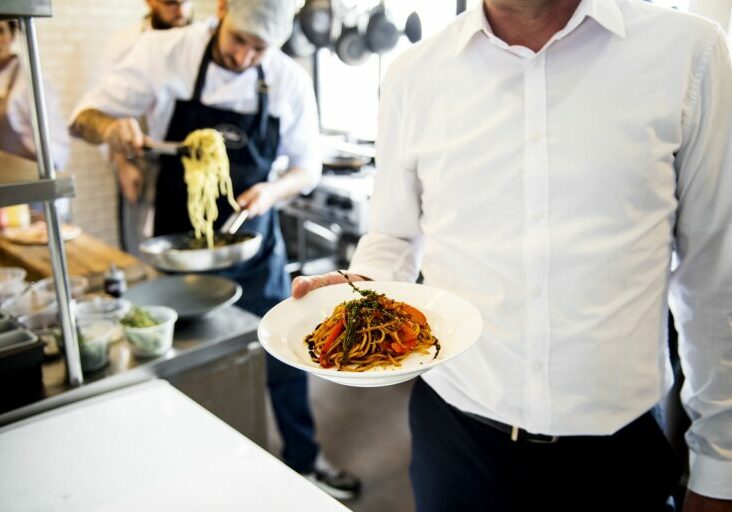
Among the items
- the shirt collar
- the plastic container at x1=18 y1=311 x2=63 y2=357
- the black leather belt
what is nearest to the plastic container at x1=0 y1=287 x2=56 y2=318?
the plastic container at x1=18 y1=311 x2=63 y2=357

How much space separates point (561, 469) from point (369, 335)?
0.57m

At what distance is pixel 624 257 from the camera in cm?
117

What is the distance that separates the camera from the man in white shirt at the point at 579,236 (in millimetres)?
1140

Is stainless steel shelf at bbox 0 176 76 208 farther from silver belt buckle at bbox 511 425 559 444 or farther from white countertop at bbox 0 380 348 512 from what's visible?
silver belt buckle at bbox 511 425 559 444

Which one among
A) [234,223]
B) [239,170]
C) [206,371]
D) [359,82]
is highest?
[359,82]

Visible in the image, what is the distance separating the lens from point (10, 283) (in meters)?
1.95

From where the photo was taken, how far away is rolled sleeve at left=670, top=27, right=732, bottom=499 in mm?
1097

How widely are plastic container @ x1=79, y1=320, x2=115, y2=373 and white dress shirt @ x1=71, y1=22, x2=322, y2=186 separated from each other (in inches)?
52.5

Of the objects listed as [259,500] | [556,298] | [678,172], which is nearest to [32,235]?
[259,500]

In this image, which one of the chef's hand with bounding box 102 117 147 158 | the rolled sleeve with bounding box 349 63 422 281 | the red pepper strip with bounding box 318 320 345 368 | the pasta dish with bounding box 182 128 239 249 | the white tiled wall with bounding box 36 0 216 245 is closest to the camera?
the red pepper strip with bounding box 318 320 345 368

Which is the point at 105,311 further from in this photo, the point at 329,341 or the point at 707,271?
the point at 707,271

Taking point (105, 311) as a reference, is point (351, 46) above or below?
above

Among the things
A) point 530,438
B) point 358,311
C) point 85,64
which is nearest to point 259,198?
point 358,311

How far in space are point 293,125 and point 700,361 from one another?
6.89 ft
